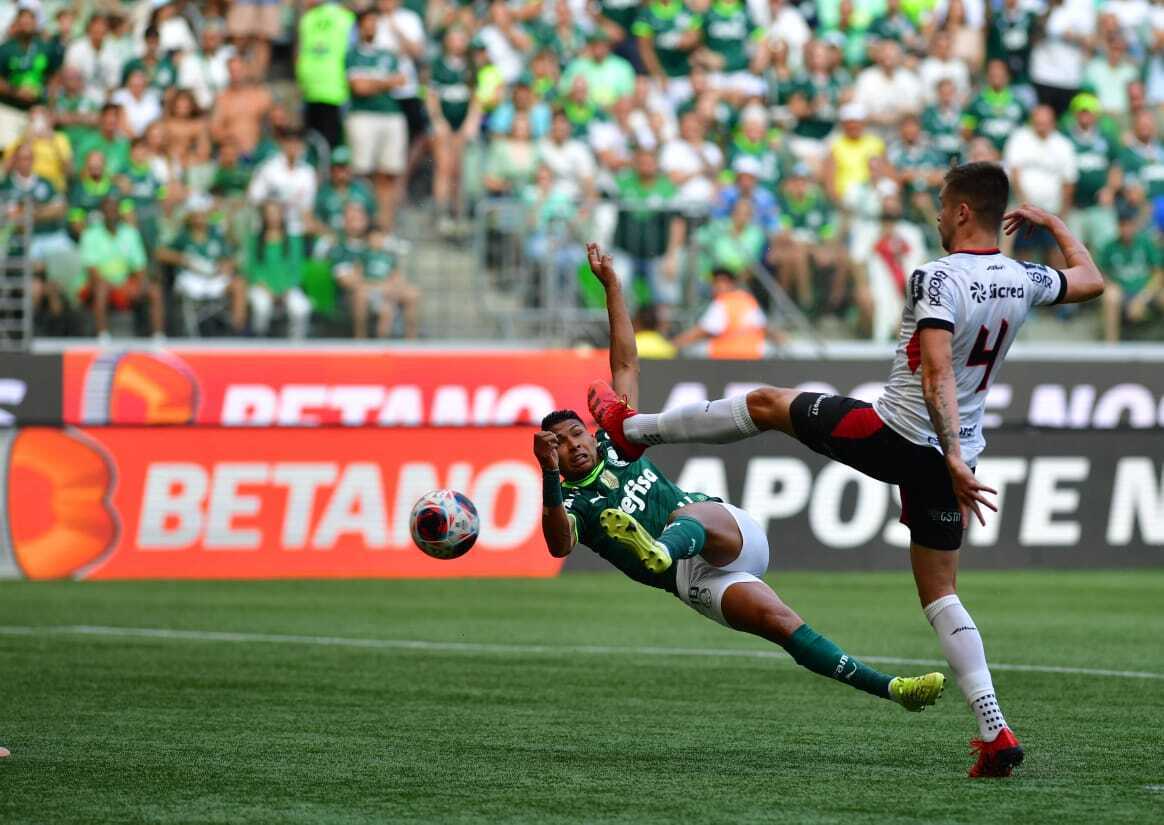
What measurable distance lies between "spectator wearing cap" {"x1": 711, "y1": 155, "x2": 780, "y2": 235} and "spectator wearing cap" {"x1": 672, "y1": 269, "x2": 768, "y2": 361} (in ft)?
2.92

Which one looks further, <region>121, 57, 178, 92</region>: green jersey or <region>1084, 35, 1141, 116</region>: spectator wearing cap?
<region>1084, 35, 1141, 116</region>: spectator wearing cap

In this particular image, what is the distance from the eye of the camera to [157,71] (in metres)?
20.6

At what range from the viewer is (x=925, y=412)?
7.67 m

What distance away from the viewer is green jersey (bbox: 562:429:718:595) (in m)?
8.90

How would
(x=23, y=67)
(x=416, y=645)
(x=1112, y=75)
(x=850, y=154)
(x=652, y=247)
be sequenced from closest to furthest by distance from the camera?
(x=416, y=645), (x=23, y=67), (x=652, y=247), (x=850, y=154), (x=1112, y=75)

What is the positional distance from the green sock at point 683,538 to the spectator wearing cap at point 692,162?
41.9 feet

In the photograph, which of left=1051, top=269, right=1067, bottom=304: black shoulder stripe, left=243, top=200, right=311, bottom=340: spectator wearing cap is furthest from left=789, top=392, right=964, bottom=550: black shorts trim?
left=243, top=200, right=311, bottom=340: spectator wearing cap

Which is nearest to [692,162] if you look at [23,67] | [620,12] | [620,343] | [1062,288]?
[620,12]

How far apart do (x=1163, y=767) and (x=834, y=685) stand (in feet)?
10.9

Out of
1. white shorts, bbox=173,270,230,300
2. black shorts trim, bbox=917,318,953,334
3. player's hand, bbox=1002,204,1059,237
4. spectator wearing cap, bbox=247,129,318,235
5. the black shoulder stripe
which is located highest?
spectator wearing cap, bbox=247,129,318,235

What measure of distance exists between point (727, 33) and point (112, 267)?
8015mm

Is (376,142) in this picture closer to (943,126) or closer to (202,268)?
(202,268)

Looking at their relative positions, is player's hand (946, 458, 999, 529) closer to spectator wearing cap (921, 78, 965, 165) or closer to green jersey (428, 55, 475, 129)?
green jersey (428, 55, 475, 129)

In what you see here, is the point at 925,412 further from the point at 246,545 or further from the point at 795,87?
the point at 795,87
